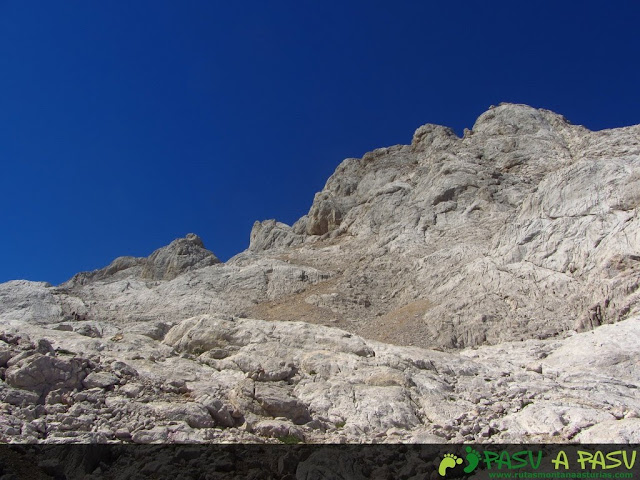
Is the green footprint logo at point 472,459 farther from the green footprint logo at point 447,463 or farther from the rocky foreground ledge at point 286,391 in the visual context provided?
the rocky foreground ledge at point 286,391

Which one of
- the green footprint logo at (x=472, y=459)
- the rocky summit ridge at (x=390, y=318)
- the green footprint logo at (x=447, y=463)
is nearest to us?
the green footprint logo at (x=447, y=463)

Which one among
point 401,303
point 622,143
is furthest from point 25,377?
point 622,143

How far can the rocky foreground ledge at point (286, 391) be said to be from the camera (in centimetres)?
1135

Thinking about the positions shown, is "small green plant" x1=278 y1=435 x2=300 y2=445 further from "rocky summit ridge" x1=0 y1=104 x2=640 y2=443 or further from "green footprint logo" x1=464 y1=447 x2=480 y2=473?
"green footprint logo" x1=464 y1=447 x2=480 y2=473

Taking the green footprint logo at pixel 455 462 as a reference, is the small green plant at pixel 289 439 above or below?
above

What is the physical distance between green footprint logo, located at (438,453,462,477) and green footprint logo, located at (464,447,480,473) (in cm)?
18

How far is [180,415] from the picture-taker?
1176cm

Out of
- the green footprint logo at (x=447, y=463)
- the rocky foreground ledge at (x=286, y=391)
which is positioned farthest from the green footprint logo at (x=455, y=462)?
the rocky foreground ledge at (x=286, y=391)

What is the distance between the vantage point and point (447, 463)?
10.3m

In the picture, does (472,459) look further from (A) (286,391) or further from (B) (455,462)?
(A) (286,391)

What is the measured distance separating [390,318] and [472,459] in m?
26.0

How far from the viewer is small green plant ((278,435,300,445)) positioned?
1163cm

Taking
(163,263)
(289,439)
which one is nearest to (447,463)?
(289,439)

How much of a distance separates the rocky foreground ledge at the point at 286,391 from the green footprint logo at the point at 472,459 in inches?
35.1
